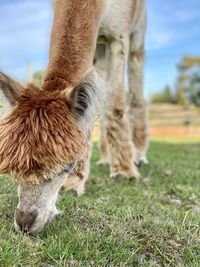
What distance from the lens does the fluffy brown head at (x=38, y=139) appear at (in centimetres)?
342

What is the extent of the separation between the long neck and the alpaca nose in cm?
113

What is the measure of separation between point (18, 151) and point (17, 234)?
2.04 ft

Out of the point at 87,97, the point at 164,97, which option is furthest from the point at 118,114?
the point at 164,97

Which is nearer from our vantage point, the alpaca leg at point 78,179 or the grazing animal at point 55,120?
the grazing animal at point 55,120

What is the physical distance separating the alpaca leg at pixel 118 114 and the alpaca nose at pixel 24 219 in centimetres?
298

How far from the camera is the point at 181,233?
3818mm

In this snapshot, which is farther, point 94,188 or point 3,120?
point 94,188

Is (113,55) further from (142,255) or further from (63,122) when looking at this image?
(142,255)

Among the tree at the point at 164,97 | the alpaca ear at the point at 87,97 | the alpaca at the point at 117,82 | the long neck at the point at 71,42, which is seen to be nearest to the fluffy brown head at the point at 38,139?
the alpaca ear at the point at 87,97

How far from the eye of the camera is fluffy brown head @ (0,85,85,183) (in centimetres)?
342

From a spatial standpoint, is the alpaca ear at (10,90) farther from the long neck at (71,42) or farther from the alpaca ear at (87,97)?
the alpaca ear at (87,97)

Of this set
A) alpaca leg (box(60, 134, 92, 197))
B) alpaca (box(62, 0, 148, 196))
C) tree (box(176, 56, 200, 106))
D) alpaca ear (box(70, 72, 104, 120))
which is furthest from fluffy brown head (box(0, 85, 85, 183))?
tree (box(176, 56, 200, 106))

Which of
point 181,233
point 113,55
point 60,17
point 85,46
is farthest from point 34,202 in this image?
point 113,55

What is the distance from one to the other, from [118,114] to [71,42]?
6.10ft
